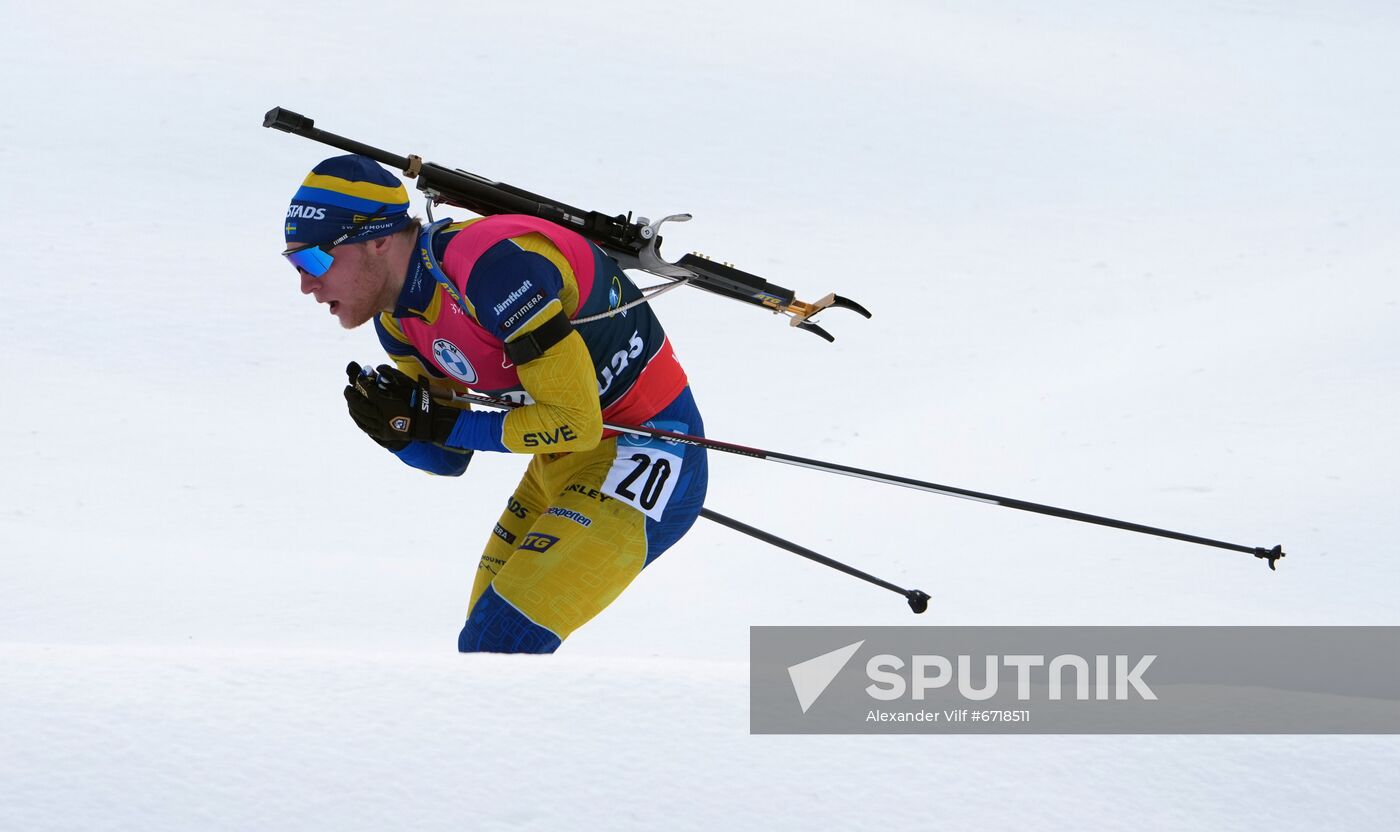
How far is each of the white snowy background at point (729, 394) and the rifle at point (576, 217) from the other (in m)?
1.07

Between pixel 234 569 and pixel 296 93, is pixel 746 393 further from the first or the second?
pixel 296 93

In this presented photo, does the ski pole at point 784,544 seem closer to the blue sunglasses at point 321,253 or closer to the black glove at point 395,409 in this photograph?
the black glove at point 395,409

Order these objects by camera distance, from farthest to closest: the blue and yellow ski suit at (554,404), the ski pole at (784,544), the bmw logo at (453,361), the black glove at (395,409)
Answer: the ski pole at (784,544) → the bmw logo at (453,361) → the black glove at (395,409) → the blue and yellow ski suit at (554,404)

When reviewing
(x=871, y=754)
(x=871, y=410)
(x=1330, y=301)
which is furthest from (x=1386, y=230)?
(x=871, y=754)

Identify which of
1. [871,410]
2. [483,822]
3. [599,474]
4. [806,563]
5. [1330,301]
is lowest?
[483,822]

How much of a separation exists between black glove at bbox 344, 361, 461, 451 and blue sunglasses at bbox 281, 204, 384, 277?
9.4 inches

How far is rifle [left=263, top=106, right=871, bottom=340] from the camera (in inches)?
143

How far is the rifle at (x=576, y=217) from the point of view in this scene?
3.63m

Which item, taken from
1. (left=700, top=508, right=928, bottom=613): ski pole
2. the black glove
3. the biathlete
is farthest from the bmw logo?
(left=700, top=508, right=928, bottom=613): ski pole

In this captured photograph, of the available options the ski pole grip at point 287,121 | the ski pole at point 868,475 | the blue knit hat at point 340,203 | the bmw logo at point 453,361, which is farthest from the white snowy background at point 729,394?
the ski pole grip at point 287,121

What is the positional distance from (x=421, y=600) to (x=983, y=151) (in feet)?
21.2

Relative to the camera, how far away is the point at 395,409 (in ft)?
11.0

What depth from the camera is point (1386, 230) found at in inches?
370

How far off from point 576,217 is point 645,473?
2.35ft
